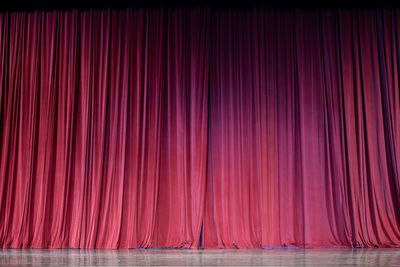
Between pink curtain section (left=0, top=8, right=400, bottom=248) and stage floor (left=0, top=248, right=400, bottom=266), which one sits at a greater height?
pink curtain section (left=0, top=8, right=400, bottom=248)

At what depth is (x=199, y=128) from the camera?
17.3ft

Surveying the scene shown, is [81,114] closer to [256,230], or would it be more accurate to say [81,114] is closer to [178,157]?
[178,157]

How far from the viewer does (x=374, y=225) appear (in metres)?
5.05

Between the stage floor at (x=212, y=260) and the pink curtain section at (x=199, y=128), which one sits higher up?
the pink curtain section at (x=199, y=128)

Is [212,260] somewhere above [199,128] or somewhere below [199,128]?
below

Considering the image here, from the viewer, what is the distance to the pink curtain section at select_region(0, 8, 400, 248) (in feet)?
16.6

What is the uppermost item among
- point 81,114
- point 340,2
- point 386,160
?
point 340,2

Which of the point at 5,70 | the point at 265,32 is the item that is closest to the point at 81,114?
the point at 5,70

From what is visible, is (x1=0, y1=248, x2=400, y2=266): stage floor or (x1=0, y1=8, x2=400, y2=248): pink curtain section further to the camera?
(x1=0, y1=8, x2=400, y2=248): pink curtain section

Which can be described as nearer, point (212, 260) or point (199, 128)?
point (212, 260)

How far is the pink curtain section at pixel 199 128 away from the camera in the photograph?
199 inches

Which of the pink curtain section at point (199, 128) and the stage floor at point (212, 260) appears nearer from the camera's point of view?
the stage floor at point (212, 260)

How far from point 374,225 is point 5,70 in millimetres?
4475

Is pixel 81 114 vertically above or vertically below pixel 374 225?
above
